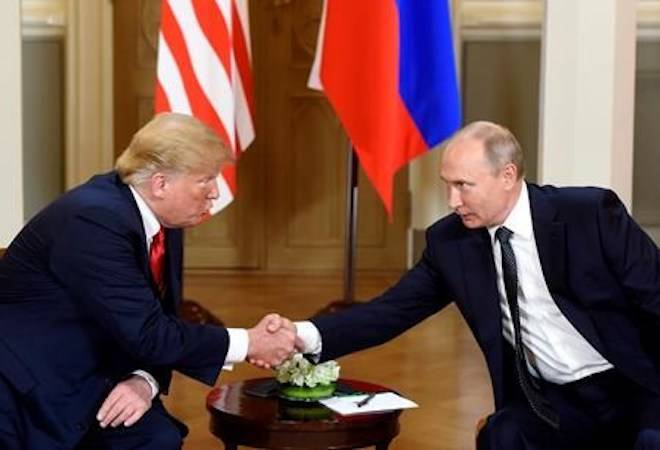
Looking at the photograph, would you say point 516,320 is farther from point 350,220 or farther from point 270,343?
point 350,220

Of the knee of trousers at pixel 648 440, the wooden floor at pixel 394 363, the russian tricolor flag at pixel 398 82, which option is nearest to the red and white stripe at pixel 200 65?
the russian tricolor flag at pixel 398 82

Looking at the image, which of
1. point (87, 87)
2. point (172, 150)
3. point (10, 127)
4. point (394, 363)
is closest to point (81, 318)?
point (172, 150)

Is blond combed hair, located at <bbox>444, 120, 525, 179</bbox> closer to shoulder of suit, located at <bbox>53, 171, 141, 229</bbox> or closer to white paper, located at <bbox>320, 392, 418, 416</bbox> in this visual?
white paper, located at <bbox>320, 392, 418, 416</bbox>

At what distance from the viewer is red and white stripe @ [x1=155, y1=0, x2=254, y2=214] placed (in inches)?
217

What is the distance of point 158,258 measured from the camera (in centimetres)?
330

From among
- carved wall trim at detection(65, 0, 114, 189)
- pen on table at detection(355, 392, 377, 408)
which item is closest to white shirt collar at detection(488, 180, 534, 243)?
pen on table at detection(355, 392, 377, 408)

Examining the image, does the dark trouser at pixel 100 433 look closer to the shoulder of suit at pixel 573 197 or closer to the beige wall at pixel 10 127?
the shoulder of suit at pixel 573 197

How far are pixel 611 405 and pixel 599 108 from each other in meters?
2.17

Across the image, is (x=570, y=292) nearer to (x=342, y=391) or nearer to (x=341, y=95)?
(x=342, y=391)

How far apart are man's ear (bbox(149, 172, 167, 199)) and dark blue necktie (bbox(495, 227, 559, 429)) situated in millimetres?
807

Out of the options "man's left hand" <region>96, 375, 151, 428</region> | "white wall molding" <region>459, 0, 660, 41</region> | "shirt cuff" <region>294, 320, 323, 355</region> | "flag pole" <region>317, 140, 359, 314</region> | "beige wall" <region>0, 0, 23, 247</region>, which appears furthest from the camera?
"white wall molding" <region>459, 0, 660, 41</region>

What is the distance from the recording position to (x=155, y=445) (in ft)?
10.7

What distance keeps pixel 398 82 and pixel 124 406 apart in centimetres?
278

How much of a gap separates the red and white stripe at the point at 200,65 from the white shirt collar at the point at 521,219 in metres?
2.38
